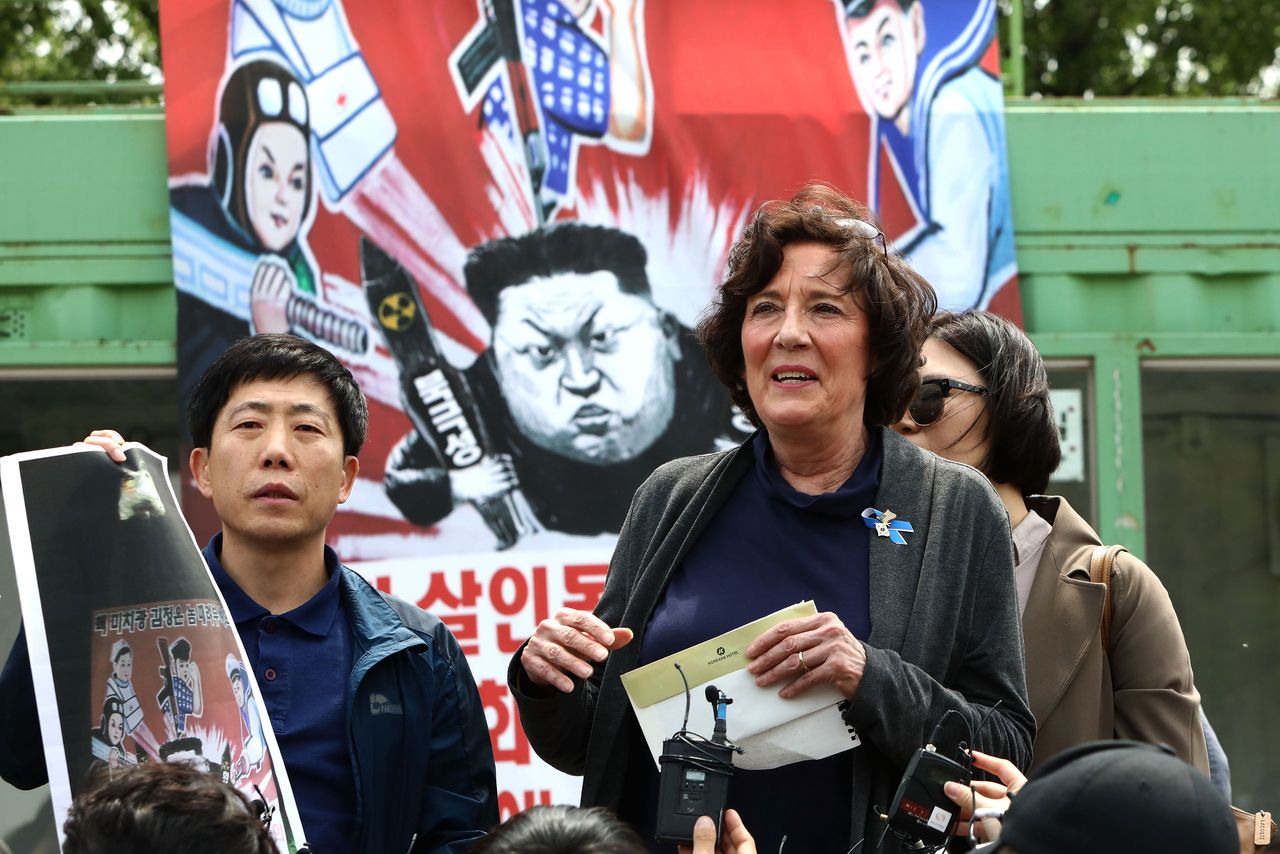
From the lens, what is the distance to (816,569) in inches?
95.9

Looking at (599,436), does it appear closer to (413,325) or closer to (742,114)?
(413,325)

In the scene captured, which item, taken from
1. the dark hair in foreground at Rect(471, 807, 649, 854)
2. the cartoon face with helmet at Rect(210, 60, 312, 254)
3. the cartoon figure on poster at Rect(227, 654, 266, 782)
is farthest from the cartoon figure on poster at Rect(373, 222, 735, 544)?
the dark hair in foreground at Rect(471, 807, 649, 854)

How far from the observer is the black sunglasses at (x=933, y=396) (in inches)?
118

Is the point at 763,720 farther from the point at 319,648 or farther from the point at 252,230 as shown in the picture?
the point at 252,230

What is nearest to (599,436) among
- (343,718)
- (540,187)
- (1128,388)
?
(540,187)

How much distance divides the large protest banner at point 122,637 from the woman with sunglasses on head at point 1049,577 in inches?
51.7

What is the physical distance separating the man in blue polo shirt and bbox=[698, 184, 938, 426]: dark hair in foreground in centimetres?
75

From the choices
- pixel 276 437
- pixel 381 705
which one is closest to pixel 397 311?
pixel 276 437

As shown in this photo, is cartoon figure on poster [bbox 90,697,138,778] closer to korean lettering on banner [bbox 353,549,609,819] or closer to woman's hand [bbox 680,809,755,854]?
woman's hand [bbox 680,809,755,854]

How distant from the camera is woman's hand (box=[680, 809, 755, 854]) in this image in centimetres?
214

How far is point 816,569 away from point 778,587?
7 cm

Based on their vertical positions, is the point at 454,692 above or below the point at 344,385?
below

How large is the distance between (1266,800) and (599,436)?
9.35 ft

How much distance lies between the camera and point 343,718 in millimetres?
2680
